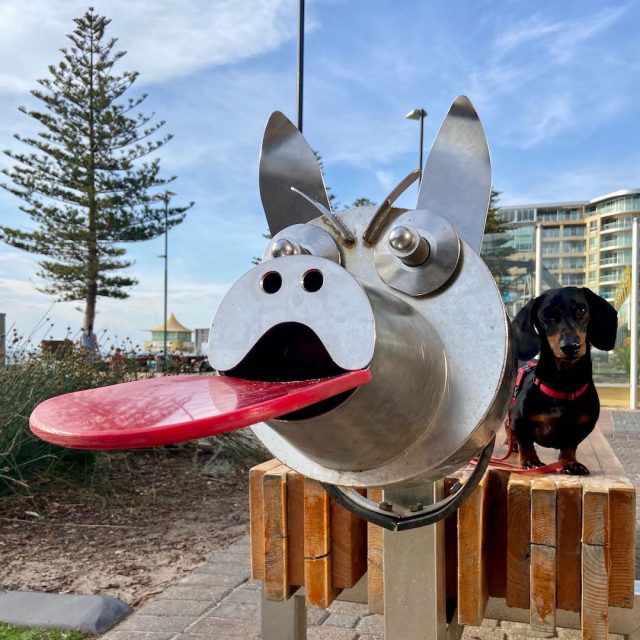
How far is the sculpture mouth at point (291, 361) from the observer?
0.83 m

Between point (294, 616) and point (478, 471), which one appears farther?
point (294, 616)

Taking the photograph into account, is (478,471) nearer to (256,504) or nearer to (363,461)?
(363,461)

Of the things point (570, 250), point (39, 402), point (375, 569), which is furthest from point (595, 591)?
point (570, 250)

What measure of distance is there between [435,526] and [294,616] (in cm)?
73

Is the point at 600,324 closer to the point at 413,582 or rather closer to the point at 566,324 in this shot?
the point at 566,324

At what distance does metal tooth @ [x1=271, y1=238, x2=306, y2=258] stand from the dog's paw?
3.14 ft

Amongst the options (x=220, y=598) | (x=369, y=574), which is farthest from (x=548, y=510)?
(x=220, y=598)

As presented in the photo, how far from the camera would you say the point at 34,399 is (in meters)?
4.93

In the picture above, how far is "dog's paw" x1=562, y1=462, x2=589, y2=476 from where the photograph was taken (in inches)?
65.2

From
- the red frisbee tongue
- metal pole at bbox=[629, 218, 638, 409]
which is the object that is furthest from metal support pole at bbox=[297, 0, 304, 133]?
metal pole at bbox=[629, 218, 638, 409]

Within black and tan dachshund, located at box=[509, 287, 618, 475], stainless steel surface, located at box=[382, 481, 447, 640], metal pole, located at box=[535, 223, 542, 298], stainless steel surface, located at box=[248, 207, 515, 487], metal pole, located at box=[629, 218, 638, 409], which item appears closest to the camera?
stainless steel surface, located at box=[248, 207, 515, 487]

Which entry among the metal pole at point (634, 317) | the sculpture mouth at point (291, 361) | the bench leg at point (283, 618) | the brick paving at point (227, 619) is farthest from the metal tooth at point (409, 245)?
the metal pole at point (634, 317)

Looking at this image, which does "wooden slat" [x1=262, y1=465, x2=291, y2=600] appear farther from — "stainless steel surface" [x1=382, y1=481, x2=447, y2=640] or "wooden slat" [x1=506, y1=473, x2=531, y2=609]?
"wooden slat" [x1=506, y1=473, x2=531, y2=609]

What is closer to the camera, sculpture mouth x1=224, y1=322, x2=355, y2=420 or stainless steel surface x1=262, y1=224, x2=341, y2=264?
sculpture mouth x1=224, y1=322, x2=355, y2=420
